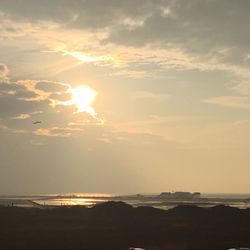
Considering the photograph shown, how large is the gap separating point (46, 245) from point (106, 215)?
42645mm

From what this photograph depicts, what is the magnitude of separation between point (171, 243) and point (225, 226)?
23.8 m

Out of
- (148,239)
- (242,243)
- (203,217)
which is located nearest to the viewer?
(242,243)

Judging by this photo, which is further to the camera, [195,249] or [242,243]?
[242,243]

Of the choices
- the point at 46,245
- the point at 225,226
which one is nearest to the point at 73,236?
the point at 46,245

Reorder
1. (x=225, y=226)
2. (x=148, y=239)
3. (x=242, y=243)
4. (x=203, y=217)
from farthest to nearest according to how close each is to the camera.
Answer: (x=203, y=217)
(x=225, y=226)
(x=148, y=239)
(x=242, y=243)

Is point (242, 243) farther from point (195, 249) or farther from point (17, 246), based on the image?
point (17, 246)

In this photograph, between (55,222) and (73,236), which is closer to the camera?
(73,236)

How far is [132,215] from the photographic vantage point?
9356cm

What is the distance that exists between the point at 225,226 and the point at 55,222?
2588 centimetres

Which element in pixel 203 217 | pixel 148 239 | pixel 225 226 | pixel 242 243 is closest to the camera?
pixel 242 243

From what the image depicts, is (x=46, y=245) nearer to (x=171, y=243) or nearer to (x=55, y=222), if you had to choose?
(x=171, y=243)

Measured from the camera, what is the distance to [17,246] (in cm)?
5122

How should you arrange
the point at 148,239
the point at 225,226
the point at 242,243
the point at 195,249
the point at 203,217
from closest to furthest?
the point at 195,249 → the point at 242,243 → the point at 148,239 → the point at 225,226 → the point at 203,217

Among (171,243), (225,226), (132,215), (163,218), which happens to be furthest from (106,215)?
(171,243)
